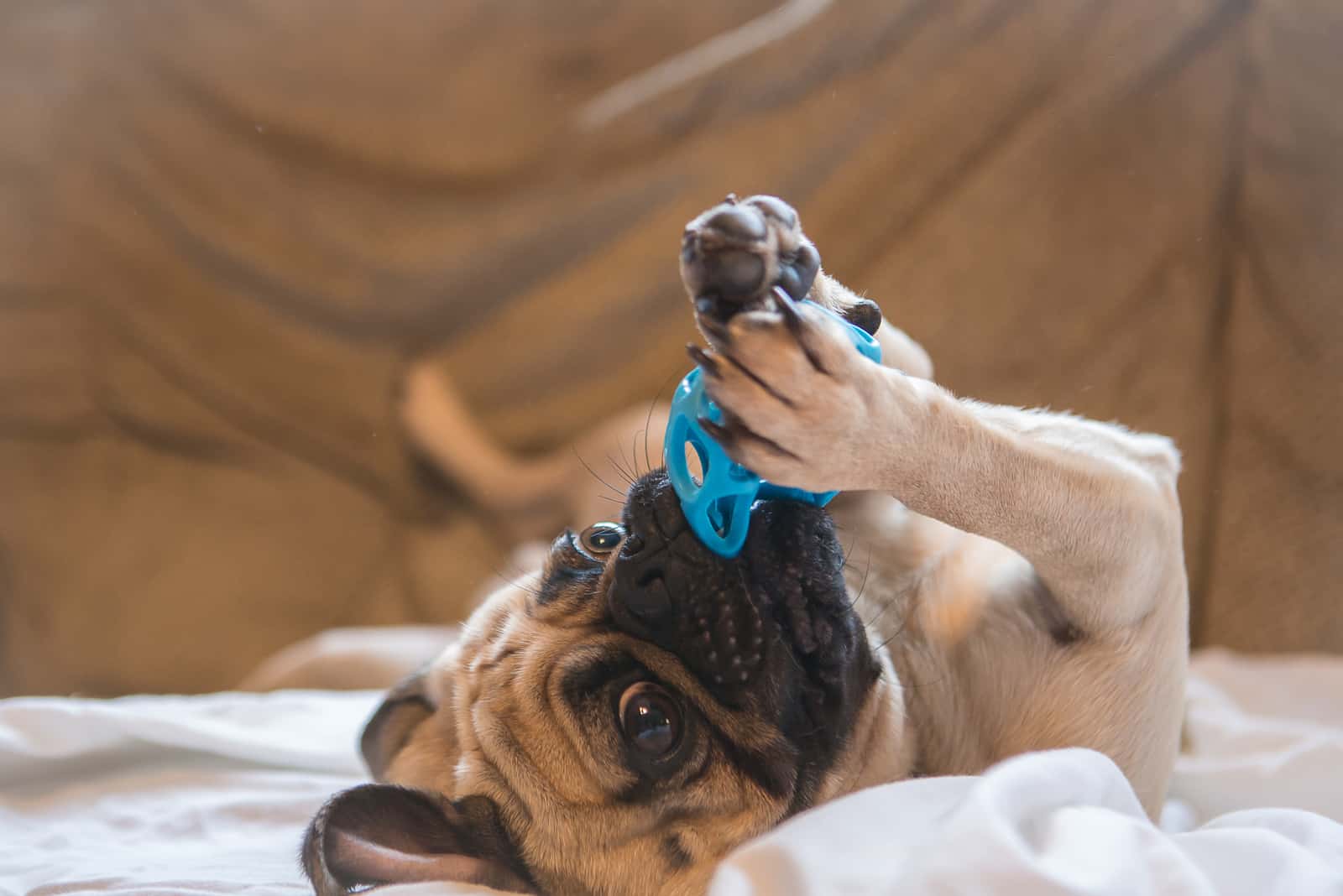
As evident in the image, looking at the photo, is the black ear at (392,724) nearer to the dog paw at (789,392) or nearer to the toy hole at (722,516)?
the toy hole at (722,516)

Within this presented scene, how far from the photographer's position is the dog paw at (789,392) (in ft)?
3.97

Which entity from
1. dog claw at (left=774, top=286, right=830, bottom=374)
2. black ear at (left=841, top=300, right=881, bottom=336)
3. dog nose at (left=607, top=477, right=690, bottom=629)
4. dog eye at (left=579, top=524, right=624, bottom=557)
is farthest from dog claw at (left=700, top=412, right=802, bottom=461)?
dog eye at (left=579, top=524, right=624, bottom=557)

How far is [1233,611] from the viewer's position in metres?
2.59

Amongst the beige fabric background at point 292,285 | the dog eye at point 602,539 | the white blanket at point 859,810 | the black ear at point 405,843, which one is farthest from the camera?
the beige fabric background at point 292,285

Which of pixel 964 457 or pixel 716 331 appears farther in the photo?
pixel 964 457

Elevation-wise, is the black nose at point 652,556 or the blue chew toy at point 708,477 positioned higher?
the blue chew toy at point 708,477

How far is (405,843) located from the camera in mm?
1505

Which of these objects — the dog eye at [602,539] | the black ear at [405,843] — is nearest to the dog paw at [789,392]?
the dog eye at [602,539]

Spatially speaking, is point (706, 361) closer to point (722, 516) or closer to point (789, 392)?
point (789, 392)

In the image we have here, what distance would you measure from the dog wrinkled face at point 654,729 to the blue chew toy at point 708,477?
0.02 m

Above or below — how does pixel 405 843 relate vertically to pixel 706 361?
below

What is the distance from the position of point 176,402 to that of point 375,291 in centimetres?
81

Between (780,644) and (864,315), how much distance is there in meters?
0.48

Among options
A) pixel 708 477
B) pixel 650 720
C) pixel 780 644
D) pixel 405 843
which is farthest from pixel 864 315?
pixel 405 843
